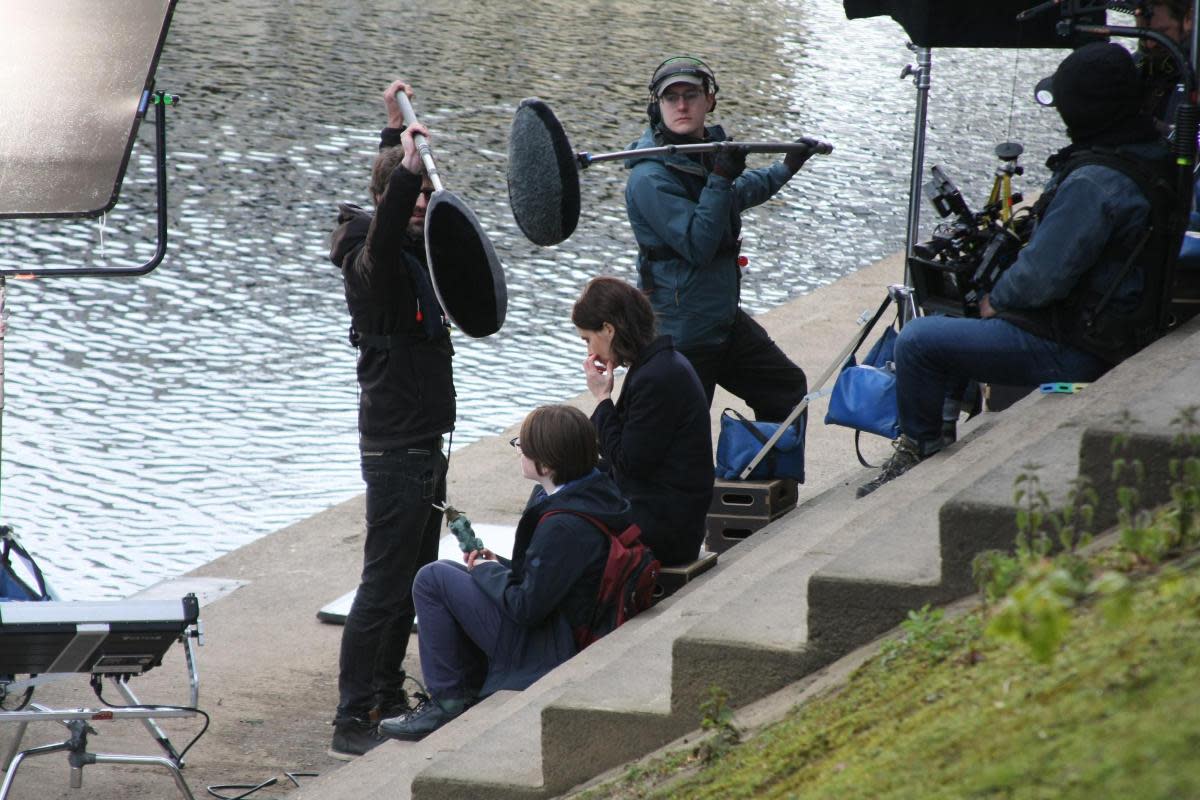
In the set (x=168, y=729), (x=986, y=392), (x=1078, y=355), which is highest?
(x=1078, y=355)

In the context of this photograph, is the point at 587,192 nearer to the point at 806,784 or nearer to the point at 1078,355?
the point at 1078,355

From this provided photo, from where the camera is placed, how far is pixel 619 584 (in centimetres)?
481

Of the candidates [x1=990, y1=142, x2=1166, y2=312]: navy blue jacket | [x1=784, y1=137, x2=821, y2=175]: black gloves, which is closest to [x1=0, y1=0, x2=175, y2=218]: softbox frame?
[x1=784, y1=137, x2=821, y2=175]: black gloves

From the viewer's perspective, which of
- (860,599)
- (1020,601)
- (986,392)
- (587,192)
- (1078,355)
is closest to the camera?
(1020,601)

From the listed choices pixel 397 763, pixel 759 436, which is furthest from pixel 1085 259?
pixel 397 763

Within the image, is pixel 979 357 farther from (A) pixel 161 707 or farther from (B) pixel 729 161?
(A) pixel 161 707

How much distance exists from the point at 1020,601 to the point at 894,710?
0.68 metres

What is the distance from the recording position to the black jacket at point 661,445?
5129mm

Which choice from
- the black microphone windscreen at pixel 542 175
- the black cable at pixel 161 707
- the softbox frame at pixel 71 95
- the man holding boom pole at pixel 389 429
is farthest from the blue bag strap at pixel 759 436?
the softbox frame at pixel 71 95

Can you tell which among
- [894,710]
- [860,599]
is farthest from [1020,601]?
[860,599]

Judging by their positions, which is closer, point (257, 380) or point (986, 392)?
point (986, 392)

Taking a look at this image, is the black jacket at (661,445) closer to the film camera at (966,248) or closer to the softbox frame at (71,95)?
the film camera at (966,248)

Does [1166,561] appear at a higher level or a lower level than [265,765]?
higher

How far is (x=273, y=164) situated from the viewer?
43.1ft
